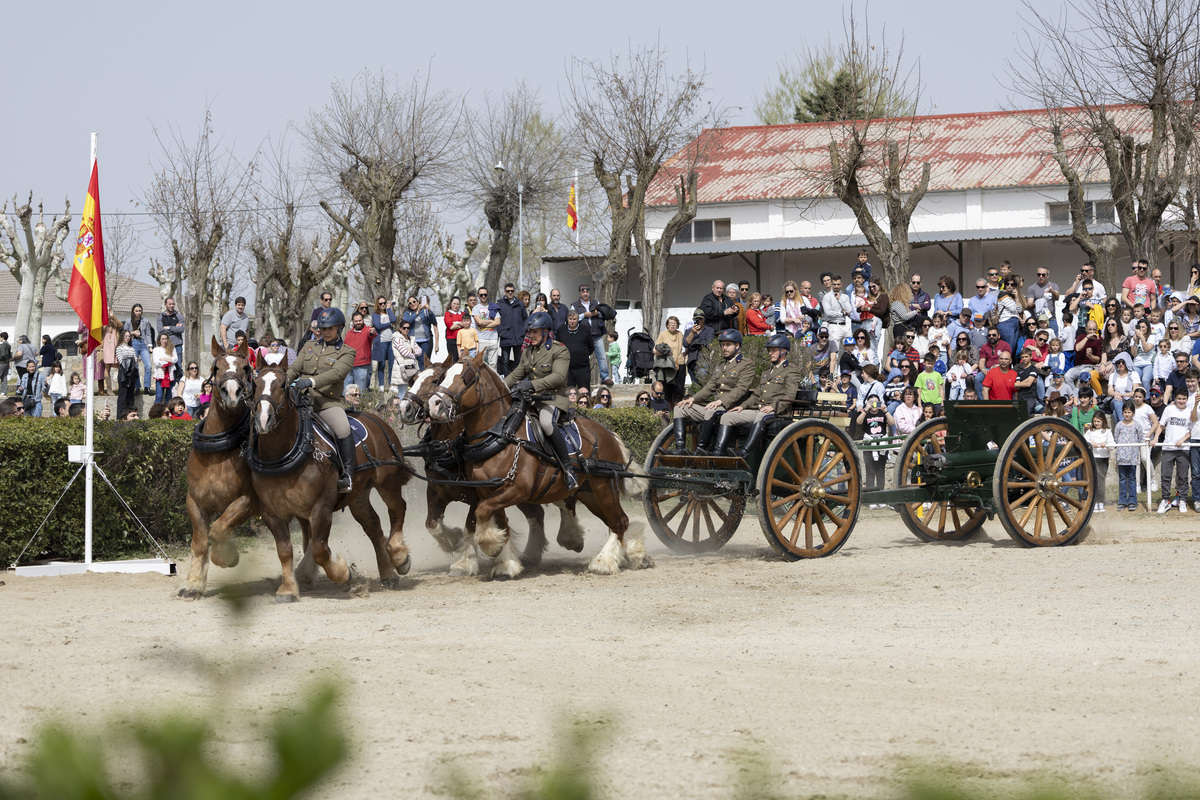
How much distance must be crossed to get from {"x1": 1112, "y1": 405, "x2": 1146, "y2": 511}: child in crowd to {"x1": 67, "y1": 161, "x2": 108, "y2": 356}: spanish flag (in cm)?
1139

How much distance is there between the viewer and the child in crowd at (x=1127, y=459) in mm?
15281

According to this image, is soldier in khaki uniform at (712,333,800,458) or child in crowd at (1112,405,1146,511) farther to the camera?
child in crowd at (1112,405,1146,511)

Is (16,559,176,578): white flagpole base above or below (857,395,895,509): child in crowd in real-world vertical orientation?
below

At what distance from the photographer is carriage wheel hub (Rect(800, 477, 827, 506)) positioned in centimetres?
1128

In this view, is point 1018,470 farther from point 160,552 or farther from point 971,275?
point 971,275

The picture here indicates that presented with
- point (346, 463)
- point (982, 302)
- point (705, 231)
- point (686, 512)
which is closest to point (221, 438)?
point (346, 463)

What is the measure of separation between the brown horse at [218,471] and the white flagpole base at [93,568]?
169cm

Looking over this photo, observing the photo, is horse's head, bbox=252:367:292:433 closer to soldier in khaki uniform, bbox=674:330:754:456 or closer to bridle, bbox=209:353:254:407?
bridle, bbox=209:353:254:407

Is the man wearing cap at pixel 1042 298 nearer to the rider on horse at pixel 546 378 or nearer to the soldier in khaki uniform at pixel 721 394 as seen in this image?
the soldier in khaki uniform at pixel 721 394

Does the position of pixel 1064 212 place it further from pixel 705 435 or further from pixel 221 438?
pixel 221 438

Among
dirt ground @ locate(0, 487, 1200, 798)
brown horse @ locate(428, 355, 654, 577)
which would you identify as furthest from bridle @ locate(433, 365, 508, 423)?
dirt ground @ locate(0, 487, 1200, 798)

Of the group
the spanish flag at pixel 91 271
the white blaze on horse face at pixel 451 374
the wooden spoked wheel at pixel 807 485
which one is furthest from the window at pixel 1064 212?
the spanish flag at pixel 91 271

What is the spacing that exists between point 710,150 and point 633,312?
36.4 feet

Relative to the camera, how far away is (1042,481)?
11.8 metres
